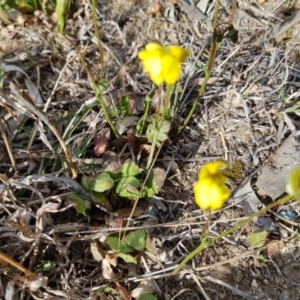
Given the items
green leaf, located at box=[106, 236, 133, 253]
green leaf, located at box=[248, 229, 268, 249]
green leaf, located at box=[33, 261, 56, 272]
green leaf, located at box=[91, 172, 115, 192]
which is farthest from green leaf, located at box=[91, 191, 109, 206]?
green leaf, located at box=[248, 229, 268, 249]

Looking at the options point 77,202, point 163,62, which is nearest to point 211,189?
point 163,62

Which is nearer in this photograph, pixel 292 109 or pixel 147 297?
pixel 147 297

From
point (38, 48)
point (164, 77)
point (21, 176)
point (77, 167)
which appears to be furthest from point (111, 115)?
point (164, 77)

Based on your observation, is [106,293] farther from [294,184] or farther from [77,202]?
[294,184]

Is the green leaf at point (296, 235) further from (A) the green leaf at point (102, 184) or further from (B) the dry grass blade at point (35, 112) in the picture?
(B) the dry grass blade at point (35, 112)

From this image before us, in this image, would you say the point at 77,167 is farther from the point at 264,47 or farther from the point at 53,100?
the point at 264,47

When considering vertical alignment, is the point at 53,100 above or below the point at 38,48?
below
